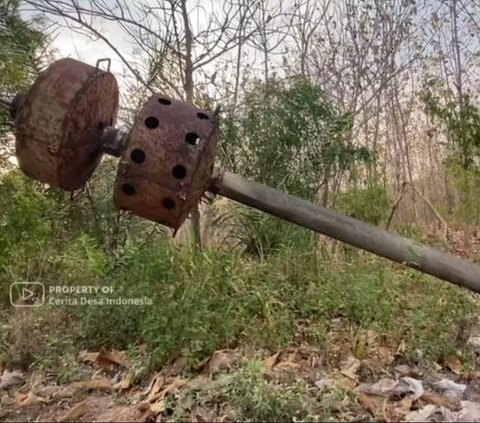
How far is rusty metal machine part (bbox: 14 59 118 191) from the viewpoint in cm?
253

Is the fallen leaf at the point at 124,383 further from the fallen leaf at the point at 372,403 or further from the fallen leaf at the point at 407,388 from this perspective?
the fallen leaf at the point at 407,388

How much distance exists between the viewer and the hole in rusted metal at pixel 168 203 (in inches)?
101

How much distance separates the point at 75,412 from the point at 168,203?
983 mm

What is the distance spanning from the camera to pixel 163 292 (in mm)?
3133

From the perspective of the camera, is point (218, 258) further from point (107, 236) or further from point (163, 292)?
point (107, 236)

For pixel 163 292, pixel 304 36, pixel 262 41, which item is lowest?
pixel 163 292

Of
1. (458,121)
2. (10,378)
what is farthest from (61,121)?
(458,121)

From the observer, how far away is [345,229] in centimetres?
296

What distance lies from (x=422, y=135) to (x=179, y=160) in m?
7.57

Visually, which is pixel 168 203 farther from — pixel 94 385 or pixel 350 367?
pixel 350 367

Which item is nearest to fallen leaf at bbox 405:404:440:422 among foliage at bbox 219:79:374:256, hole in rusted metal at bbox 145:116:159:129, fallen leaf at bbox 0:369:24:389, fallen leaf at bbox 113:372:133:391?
fallen leaf at bbox 113:372:133:391

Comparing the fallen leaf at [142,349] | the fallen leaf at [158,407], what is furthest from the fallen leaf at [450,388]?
the fallen leaf at [142,349]

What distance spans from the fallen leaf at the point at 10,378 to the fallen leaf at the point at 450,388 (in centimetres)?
202

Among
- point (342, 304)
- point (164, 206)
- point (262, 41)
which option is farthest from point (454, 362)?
point (262, 41)
